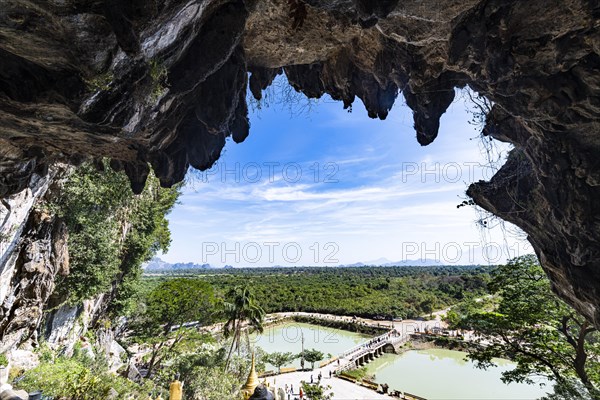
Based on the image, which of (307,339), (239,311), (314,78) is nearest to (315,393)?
(239,311)

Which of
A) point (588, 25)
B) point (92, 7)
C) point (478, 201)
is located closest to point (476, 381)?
point (478, 201)

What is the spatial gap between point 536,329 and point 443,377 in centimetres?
2326

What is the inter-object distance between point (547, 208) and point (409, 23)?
5628mm

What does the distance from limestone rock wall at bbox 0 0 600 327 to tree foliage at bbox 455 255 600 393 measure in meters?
4.34

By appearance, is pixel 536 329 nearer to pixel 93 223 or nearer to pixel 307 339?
pixel 93 223

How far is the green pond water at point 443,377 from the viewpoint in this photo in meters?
25.7

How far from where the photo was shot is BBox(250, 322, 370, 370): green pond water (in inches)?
1656

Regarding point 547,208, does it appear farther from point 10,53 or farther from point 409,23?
point 10,53

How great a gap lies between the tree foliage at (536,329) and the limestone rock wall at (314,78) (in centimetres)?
434

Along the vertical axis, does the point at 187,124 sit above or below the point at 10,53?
above

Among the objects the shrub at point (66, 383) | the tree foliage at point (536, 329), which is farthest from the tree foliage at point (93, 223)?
the tree foliage at point (536, 329)

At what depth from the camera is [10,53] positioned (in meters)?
3.89

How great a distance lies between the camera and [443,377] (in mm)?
30000

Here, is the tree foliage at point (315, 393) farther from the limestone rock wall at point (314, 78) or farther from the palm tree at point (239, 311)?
the limestone rock wall at point (314, 78)
